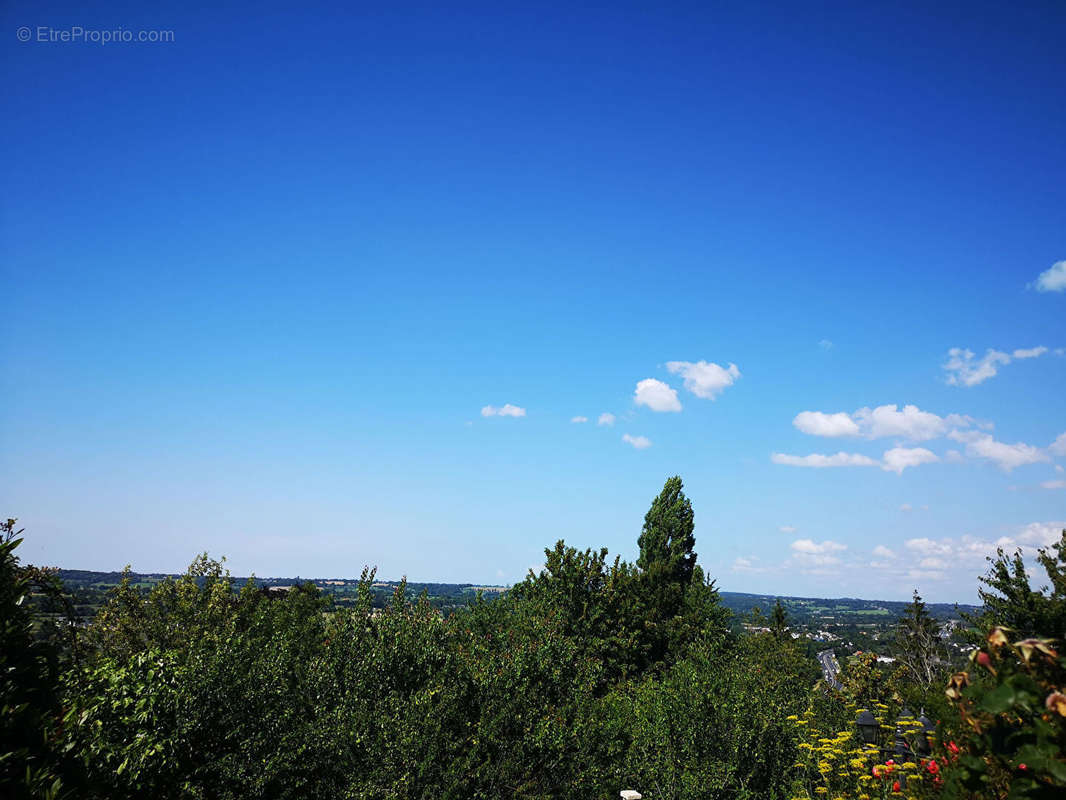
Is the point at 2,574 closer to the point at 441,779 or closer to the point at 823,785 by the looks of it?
the point at 441,779

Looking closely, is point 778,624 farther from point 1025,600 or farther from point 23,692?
point 23,692

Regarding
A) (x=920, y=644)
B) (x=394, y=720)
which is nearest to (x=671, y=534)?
(x=920, y=644)

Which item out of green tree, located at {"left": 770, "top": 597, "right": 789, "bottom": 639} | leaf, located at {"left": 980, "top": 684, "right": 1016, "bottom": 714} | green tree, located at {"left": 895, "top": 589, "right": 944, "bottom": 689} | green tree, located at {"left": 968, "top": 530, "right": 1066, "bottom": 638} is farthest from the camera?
green tree, located at {"left": 895, "top": 589, "right": 944, "bottom": 689}

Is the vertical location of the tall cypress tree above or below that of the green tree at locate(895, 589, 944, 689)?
above

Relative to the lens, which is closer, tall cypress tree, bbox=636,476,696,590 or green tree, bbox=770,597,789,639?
tall cypress tree, bbox=636,476,696,590

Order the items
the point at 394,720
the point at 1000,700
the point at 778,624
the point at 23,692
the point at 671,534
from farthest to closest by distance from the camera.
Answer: the point at 778,624 < the point at 671,534 < the point at 394,720 < the point at 23,692 < the point at 1000,700

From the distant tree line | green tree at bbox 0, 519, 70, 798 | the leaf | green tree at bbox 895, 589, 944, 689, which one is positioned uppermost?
the leaf

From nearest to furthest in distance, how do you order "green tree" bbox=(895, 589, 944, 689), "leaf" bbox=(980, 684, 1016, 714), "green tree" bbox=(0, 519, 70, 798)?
1. "leaf" bbox=(980, 684, 1016, 714)
2. "green tree" bbox=(0, 519, 70, 798)
3. "green tree" bbox=(895, 589, 944, 689)

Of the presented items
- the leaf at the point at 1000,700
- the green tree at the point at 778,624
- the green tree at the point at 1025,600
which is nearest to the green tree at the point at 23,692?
the leaf at the point at 1000,700

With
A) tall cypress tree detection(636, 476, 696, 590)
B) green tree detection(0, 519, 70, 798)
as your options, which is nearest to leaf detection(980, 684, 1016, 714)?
green tree detection(0, 519, 70, 798)

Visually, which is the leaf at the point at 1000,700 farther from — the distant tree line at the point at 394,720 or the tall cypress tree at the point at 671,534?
the tall cypress tree at the point at 671,534

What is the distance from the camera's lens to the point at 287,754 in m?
8.61

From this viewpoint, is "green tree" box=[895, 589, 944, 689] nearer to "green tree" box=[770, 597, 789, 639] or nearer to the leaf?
"green tree" box=[770, 597, 789, 639]

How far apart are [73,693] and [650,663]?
26.4 meters
